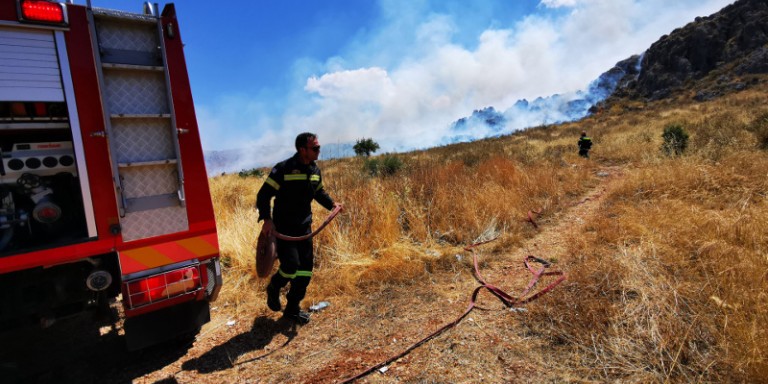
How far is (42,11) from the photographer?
1823 mm

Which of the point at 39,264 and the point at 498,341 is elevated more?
the point at 39,264

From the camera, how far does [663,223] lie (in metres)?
3.85

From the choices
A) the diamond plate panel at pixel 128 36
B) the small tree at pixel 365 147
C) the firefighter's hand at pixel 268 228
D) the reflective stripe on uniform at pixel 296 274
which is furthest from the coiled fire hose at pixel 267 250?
the small tree at pixel 365 147

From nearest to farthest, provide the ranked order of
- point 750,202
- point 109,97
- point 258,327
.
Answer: point 109,97 < point 258,327 < point 750,202

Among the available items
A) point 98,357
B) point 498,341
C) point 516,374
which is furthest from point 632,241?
point 98,357

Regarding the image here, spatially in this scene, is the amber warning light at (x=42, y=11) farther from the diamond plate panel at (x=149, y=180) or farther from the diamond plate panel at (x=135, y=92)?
the diamond plate panel at (x=149, y=180)

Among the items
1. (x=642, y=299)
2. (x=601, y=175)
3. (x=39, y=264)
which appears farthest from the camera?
(x=601, y=175)

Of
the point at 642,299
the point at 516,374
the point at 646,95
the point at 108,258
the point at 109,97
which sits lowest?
the point at 516,374

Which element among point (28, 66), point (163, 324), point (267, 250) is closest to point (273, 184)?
point (267, 250)

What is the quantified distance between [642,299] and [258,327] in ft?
10.7

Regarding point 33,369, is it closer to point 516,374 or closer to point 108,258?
point 108,258

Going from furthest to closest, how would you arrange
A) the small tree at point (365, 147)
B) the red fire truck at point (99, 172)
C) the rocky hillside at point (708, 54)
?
the rocky hillside at point (708, 54) < the small tree at point (365, 147) < the red fire truck at point (99, 172)

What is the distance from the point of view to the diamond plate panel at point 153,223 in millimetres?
2121

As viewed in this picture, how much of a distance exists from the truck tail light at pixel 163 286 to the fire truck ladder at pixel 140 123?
11.6 inches
